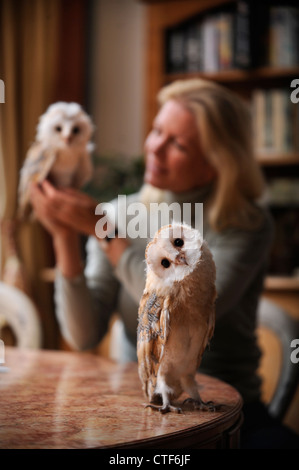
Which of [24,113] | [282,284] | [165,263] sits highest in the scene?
[24,113]

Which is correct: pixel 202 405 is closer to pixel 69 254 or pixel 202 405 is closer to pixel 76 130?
pixel 69 254

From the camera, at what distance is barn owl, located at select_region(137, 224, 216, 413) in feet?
Answer: 2.07

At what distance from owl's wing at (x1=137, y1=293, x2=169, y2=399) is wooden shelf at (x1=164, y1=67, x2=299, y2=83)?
1741 millimetres

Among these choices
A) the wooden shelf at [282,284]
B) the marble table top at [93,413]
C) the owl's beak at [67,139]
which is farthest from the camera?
the wooden shelf at [282,284]

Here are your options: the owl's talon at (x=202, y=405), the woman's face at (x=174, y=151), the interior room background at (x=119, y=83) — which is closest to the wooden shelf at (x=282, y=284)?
the interior room background at (x=119, y=83)

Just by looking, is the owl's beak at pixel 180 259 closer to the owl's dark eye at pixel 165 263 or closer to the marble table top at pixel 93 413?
the owl's dark eye at pixel 165 263

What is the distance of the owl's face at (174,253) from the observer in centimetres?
63

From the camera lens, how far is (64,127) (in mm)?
1062

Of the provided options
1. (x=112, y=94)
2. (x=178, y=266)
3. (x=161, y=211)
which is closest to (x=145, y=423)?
(x=178, y=266)

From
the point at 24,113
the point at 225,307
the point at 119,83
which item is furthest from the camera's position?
the point at 119,83

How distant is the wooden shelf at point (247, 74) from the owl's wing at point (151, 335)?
174 cm

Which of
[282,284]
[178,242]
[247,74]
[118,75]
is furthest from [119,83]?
[178,242]

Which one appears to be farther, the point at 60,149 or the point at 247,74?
the point at 247,74

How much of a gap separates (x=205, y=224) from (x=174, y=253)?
61 cm
